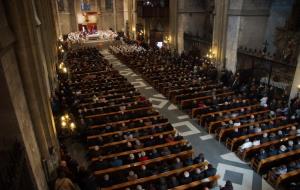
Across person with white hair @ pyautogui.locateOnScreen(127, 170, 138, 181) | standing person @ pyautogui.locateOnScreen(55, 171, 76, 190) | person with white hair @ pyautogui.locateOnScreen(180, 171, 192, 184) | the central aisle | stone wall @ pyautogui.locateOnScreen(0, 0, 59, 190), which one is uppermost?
stone wall @ pyautogui.locateOnScreen(0, 0, 59, 190)

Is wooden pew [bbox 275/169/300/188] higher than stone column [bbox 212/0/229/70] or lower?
lower

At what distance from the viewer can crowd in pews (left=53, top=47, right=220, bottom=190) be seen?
9.01 meters

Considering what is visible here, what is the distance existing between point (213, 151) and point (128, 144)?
3694 millimetres

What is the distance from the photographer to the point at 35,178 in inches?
275

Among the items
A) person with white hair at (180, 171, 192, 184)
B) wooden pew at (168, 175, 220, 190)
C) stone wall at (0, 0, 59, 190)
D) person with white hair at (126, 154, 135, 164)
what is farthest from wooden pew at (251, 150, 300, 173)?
stone wall at (0, 0, 59, 190)

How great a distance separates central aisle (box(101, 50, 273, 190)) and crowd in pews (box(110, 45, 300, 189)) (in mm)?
306

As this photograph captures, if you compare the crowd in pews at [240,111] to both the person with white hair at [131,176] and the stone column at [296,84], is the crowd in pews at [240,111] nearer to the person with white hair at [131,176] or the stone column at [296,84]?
the stone column at [296,84]

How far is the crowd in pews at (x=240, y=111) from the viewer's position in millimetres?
10195

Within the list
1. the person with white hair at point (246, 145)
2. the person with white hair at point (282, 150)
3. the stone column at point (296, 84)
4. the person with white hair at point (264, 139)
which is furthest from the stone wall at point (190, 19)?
the person with white hair at point (282, 150)

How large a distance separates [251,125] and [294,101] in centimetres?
368

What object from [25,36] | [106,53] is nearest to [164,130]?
[25,36]

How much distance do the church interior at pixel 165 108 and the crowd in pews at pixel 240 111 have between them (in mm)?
61

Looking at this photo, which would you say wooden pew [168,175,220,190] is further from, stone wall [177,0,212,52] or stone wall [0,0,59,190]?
stone wall [177,0,212,52]

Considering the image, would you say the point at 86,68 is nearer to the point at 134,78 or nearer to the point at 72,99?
the point at 134,78
